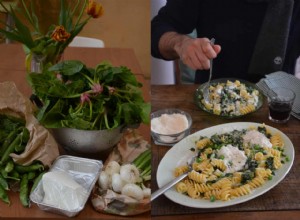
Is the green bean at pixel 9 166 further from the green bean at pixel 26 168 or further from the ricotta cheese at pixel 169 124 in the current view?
the ricotta cheese at pixel 169 124

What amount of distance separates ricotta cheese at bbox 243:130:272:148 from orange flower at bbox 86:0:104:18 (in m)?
0.29

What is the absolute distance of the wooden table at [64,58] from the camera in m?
0.52

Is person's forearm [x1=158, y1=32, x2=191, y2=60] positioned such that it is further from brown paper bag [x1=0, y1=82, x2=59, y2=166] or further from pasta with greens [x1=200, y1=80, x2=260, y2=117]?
brown paper bag [x1=0, y1=82, x2=59, y2=166]

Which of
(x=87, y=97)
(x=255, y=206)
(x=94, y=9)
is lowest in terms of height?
(x=255, y=206)

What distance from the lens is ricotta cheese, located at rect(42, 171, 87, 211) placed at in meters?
0.51

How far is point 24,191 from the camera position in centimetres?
54

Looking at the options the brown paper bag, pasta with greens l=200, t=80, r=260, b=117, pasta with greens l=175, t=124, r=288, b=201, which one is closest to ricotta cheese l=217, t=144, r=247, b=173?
pasta with greens l=175, t=124, r=288, b=201

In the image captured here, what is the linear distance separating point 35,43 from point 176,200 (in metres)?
0.29

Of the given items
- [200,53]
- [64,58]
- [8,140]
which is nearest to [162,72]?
[200,53]

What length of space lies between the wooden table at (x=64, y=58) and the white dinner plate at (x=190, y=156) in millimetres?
59

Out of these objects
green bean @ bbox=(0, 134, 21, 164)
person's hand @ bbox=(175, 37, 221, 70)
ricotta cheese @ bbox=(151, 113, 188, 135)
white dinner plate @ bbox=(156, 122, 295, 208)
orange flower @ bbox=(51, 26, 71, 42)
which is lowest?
white dinner plate @ bbox=(156, 122, 295, 208)

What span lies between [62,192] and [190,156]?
8.0 inches

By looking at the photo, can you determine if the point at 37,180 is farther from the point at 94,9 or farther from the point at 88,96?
the point at 94,9

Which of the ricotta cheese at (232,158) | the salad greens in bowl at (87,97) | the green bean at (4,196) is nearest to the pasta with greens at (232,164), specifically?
the ricotta cheese at (232,158)
